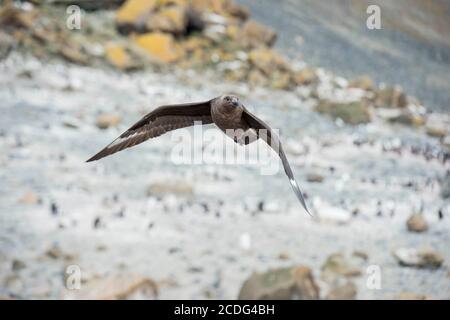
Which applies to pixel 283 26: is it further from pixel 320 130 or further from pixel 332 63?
pixel 320 130

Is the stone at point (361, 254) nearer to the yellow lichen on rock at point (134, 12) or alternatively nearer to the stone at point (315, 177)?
the stone at point (315, 177)

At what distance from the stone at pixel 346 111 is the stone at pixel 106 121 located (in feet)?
11.4

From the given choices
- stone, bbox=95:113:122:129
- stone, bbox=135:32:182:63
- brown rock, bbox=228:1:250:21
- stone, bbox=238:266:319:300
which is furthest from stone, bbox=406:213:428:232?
brown rock, bbox=228:1:250:21

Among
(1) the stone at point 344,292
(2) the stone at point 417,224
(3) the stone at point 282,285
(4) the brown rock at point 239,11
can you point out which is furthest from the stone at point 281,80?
(1) the stone at point 344,292

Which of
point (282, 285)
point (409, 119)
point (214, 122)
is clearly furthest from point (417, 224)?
point (214, 122)

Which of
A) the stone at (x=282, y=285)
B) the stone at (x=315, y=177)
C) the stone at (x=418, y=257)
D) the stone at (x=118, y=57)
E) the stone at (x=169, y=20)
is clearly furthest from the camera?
the stone at (x=169, y=20)

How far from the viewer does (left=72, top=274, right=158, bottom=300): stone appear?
7.42 metres

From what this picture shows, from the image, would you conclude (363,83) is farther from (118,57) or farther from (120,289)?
(120,289)

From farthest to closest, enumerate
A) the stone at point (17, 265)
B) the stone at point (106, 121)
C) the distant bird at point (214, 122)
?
1. the stone at point (106, 121)
2. the stone at point (17, 265)
3. the distant bird at point (214, 122)

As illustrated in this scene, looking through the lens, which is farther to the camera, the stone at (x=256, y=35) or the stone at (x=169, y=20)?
the stone at (x=256, y=35)

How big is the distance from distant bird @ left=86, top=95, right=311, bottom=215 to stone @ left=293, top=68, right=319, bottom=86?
791 centimetres

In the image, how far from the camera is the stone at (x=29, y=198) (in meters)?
8.13

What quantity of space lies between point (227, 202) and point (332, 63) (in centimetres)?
391
